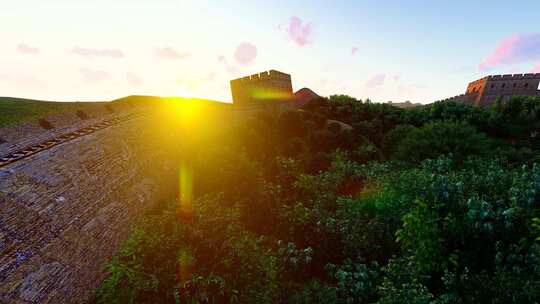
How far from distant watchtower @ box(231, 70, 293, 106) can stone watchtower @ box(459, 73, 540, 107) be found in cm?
3261

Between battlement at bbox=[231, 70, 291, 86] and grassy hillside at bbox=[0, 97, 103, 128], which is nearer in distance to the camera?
grassy hillside at bbox=[0, 97, 103, 128]

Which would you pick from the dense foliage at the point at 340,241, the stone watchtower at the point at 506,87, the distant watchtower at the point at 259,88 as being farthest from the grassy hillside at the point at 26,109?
the stone watchtower at the point at 506,87

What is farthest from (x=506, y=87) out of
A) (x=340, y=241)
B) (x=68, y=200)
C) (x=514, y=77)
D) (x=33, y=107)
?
(x=33, y=107)

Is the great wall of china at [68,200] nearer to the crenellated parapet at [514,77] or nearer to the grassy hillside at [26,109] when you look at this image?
the grassy hillside at [26,109]

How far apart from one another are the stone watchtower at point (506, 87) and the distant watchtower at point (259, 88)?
32.6m

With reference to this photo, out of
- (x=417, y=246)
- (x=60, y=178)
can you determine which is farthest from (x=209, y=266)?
(x=60, y=178)

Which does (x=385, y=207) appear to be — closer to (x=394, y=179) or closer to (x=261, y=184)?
(x=394, y=179)

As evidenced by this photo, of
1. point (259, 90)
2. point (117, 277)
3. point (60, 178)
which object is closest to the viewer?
point (117, 277)

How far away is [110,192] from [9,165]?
2.89m

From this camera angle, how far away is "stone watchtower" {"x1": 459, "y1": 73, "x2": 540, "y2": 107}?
37231 millimetres

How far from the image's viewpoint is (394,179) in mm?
9984

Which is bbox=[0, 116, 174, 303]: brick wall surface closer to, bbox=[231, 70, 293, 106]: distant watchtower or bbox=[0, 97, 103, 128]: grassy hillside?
bbox=[0, 97, 103, 128]: grassy hillside

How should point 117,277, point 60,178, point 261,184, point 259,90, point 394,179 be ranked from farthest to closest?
point 259,90 < point 261,184 < point 394,179 < point 60,178 < point 117,277

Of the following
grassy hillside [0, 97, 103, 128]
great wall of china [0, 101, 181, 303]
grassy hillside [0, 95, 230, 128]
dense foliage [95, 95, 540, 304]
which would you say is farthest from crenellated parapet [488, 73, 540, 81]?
grassy hillside [0, 97, 103, 128]
